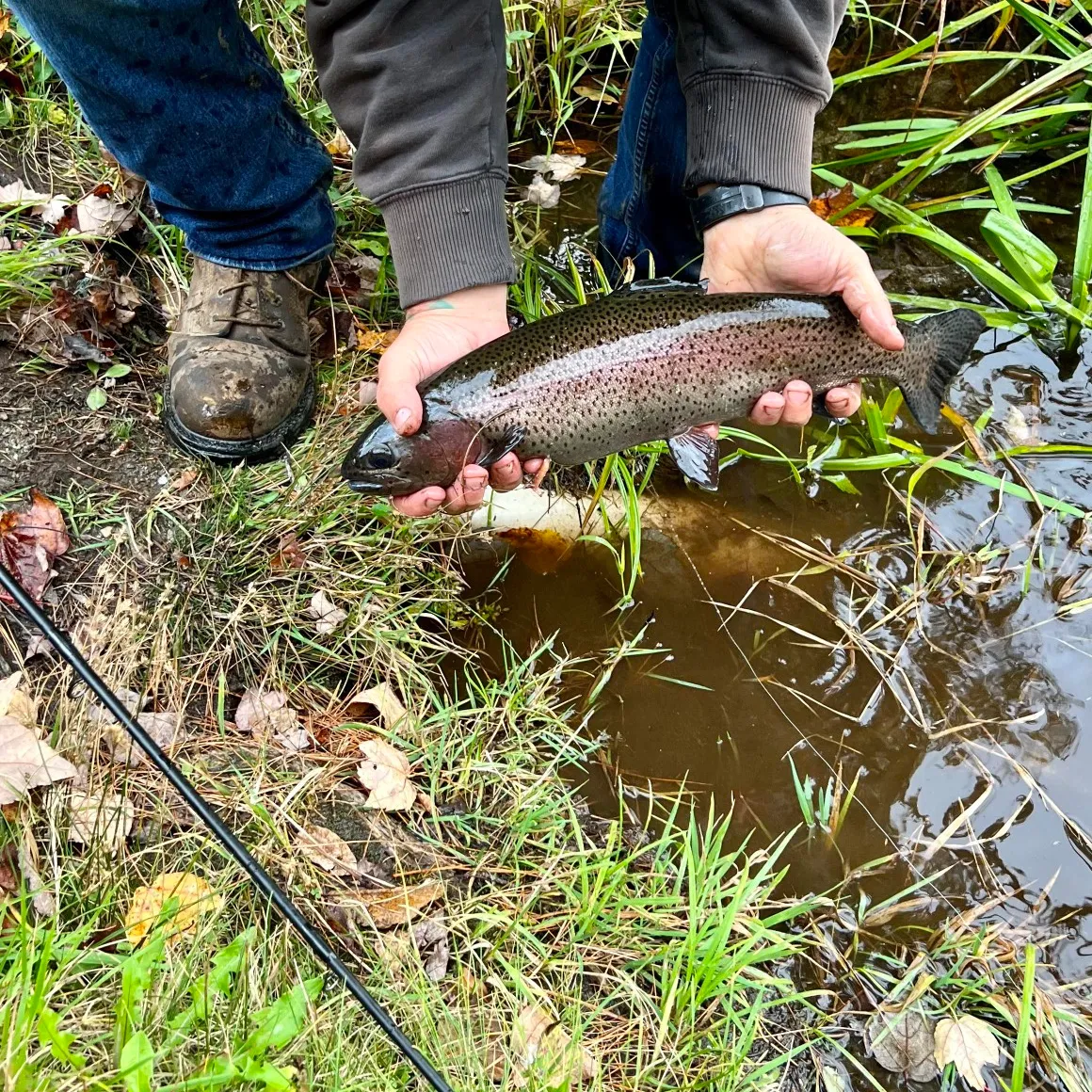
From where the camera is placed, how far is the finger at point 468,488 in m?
2.53

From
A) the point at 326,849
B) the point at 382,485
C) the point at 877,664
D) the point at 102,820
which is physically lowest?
the point at 877,664

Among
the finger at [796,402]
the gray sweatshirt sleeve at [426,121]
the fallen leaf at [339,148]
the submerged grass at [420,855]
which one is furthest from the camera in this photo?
the fallen leaf at [339,148]

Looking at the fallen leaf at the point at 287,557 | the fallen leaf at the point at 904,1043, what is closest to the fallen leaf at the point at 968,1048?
the fallen leaf at the point at 904,1043

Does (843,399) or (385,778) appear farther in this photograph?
(843,399)

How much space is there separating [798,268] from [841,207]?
1.54 meters

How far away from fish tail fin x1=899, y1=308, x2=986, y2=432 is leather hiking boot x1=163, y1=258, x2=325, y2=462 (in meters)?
2.03

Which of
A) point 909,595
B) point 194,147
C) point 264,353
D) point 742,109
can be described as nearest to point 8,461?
point 264,353

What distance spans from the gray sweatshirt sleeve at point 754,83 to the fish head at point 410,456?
1.14 meters

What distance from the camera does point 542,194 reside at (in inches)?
158

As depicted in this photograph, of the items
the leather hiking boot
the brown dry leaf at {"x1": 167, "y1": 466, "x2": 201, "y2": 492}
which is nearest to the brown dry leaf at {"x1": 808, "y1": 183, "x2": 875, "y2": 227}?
the leather hiking boot

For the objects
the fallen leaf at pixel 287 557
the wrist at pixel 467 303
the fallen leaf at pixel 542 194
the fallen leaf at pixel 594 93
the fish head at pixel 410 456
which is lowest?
the fallen leaf at pixel 287 557

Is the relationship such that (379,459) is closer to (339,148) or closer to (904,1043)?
(339,148)

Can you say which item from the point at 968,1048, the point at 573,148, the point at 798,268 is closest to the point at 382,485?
the point at 798,268

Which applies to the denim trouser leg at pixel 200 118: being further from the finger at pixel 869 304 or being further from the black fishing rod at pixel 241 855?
the finger at pixel 869 304
